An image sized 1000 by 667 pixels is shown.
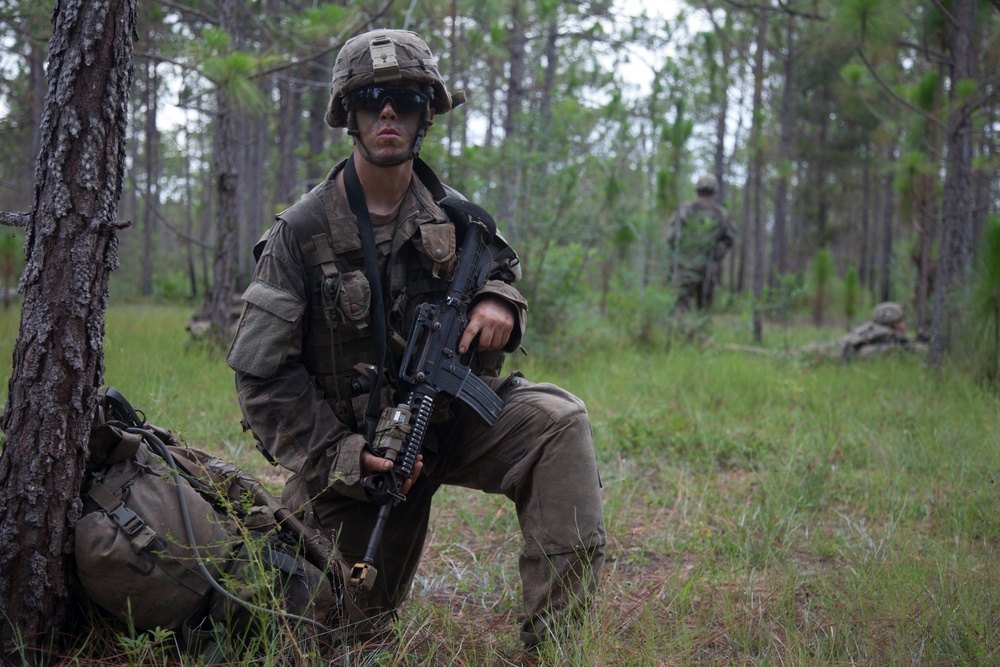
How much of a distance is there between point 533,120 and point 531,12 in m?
5.75

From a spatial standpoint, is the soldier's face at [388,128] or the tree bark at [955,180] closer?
the soldier's face at [388,128]

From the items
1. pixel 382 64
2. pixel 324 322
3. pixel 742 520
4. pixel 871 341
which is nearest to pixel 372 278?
pixel 324 322

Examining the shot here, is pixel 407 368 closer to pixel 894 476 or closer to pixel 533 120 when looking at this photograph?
pixel 894 476

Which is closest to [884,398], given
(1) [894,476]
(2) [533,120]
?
(1) [894,476]

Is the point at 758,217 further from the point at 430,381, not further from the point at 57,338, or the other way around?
the point at 57,338

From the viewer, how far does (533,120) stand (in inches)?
272

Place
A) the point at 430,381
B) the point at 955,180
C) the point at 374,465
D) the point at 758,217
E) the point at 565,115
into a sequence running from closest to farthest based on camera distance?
1. the point at 374,465
2. the point at 430,381
3. the point at 955,180
4. the point at 565,115
5. the point at 758,217

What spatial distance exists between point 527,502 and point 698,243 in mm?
7230

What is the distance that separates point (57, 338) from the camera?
6.14ft

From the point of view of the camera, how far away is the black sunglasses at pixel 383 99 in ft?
7.98

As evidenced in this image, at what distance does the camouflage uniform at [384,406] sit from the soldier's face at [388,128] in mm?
178

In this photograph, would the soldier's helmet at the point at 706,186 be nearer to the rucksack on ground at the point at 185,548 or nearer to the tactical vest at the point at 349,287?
the tactical vest at the point at 349,287

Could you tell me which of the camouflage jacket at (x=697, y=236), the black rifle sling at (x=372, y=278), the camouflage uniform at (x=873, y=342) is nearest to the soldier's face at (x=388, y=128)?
the black rifle sling at (x=372, y=278)

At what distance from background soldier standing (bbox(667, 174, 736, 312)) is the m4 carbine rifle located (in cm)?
596
